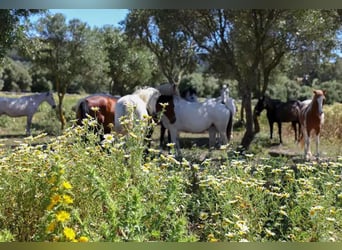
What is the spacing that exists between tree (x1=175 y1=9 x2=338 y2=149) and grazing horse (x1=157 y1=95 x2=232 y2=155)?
0.60 meters

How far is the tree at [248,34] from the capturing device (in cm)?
725

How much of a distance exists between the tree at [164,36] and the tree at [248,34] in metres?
0.36

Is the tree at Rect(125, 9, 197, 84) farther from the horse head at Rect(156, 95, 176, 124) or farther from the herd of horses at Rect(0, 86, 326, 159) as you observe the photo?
the horse head at Rect(156, 95, 176, 124)

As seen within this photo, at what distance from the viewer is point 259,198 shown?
2.24 m

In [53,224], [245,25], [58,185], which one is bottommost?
[53,224]

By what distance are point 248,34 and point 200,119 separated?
2129 millimetres

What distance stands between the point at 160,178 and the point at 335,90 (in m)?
9.20

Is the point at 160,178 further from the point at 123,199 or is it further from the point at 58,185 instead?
the point at 58,185

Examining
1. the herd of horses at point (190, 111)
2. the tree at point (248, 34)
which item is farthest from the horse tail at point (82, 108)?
the tree at point (248, 34)

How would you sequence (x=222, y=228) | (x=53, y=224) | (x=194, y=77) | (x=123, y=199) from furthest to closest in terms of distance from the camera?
(x=194, y=77), (x=222, y=228), (x=123, y=199), (x=53, y=224)

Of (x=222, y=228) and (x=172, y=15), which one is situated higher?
(x=172, y=15)

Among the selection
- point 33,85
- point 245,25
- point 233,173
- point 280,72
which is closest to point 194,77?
point 280,72

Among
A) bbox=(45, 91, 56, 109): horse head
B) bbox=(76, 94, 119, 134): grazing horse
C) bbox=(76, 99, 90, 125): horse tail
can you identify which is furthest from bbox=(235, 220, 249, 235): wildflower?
bbox=(45, 91, 56, 109): horse head

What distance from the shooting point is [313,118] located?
6.12 meters
